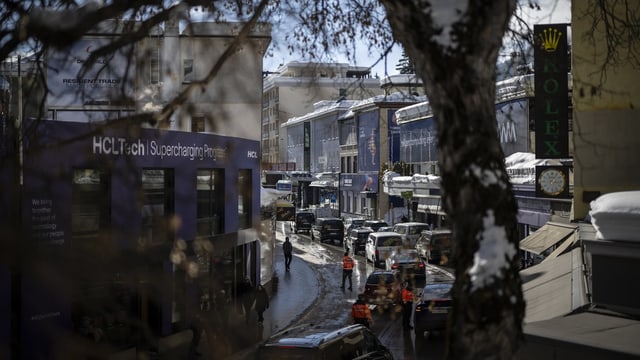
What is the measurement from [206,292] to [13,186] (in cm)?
798

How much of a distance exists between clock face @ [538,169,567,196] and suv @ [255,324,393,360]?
35.1 feet

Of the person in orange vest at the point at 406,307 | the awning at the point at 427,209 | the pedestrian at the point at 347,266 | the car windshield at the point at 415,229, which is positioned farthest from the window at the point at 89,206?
the awning at the point at 427,209

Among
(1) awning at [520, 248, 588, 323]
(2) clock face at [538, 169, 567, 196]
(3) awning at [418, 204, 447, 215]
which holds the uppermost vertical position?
(2) clock face at [538, 169, 567, 196]

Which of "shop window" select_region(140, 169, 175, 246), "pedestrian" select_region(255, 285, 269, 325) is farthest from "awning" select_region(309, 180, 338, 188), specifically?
"shop window" select_region(140, 169, 175, 246)

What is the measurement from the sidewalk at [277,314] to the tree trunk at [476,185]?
40.6 feet

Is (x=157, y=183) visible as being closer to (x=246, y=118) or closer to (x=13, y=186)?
(x=13, y=186)

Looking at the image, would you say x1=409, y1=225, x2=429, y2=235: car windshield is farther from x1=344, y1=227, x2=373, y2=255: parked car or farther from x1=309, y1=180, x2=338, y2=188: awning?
x1=309, y1=180, x2=338, y2=188: awning

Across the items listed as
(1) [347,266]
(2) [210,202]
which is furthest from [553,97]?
(1) [347,266]

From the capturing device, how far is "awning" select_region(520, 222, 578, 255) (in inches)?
729

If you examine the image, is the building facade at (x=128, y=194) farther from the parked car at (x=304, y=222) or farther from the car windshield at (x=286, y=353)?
the parked car at (x=304, y=222)

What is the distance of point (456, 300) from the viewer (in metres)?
4.75

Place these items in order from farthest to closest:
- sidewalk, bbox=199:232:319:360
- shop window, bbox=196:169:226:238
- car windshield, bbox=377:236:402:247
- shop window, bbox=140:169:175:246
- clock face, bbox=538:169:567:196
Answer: car windshield, bbox=377:236:402:247, clock face, bbox=538:169:567:196, shop window, bbox=196:169:226:238, sidewalk, bbox=199:232:319:360, shop window, bbox=140:169:175:246

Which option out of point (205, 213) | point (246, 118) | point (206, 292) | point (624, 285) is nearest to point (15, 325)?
point (206, 292)

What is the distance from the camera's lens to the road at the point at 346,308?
54.5 feet
